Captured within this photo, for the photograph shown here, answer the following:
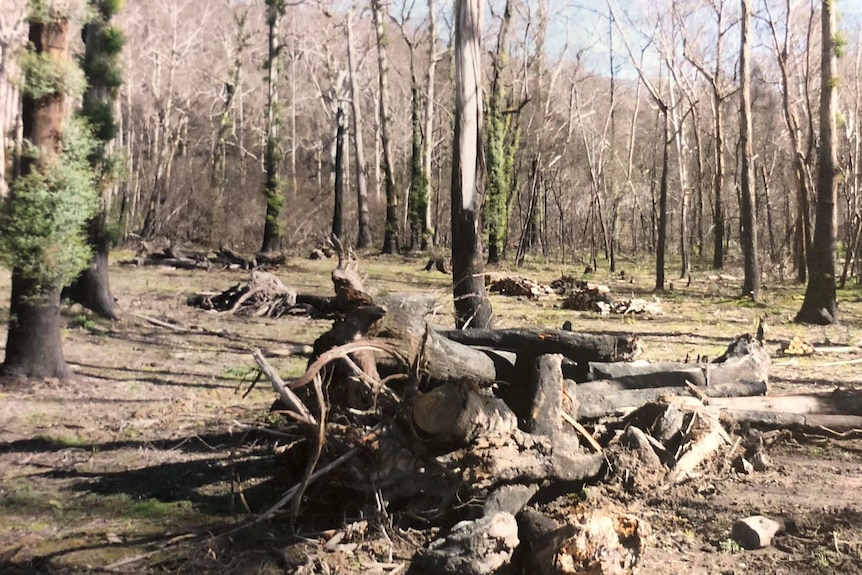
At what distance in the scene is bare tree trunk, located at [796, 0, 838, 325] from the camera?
1327 centimetres

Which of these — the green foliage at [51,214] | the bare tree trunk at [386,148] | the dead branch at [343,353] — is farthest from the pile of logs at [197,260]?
the dead branch at [343,353]

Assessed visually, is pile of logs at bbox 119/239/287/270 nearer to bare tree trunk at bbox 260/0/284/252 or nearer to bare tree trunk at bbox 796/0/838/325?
bare tree trunk at bbox 260/0/284/252

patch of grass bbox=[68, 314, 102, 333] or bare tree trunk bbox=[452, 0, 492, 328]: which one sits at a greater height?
bare tree trunk bbox=[452, 0, 492, 328]

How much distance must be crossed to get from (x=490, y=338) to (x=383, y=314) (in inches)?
48.4

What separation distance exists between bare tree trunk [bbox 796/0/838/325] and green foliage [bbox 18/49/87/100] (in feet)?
39.4

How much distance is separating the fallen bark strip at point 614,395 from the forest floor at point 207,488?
72 cm

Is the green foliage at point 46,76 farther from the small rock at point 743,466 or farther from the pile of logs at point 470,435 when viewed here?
the small rock at point 743,466

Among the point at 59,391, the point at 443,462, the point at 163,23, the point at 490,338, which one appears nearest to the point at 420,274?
the point at 59,391

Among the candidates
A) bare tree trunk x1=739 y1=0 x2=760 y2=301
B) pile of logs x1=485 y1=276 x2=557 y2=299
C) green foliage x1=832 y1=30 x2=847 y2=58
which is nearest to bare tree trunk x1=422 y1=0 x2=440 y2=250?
pile of logs x1=485 y1=276 x2=557 y2=299

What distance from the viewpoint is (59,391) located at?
7.66 m

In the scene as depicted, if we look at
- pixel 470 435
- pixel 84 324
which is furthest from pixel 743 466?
pixel 84 324

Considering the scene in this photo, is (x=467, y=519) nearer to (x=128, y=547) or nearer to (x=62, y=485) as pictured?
(x=128, y=547)

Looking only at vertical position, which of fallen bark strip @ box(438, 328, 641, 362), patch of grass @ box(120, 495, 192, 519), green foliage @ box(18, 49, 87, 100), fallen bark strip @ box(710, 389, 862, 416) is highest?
green foliage @ box(18, 49, 87, 100)

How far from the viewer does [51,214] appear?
7.12 metres
